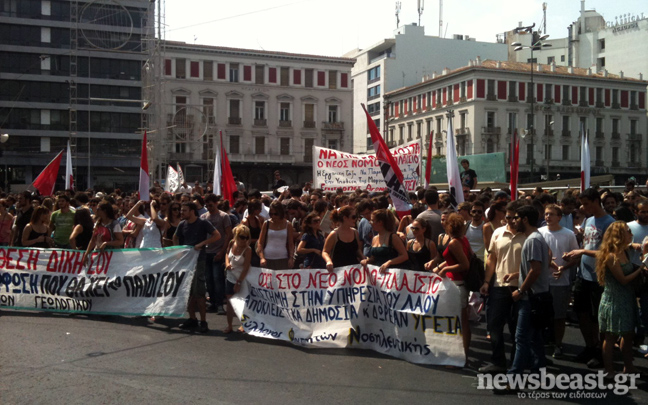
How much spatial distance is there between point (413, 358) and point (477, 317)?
1.72 m

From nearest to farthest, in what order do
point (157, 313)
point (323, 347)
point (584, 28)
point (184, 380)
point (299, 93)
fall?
1. point (184, 380)
2. point (323, 347)
3. point (157, 313)
4. point (299, 93)
5. point (584, 28)

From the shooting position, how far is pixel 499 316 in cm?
620

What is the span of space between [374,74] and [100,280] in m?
72.4

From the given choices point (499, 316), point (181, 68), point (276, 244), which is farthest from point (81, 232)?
point (181, 68)

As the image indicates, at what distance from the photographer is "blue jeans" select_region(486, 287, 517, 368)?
619 cm

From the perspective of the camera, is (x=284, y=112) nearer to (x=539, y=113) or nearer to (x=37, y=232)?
(x=539, y=113)

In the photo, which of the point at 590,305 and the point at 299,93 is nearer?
the point at 590,305

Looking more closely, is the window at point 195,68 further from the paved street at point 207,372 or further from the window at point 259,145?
the paved street at point 207,372

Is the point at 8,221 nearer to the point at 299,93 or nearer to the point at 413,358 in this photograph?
the point at 413,358

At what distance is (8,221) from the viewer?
37.9 ft

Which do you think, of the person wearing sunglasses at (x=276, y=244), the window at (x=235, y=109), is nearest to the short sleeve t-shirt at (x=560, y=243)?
the person wearing sunglasses at (x=276, y=244)

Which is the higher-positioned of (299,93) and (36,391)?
(299,93)

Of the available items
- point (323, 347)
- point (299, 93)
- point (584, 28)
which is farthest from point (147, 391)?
point (584, 28)
